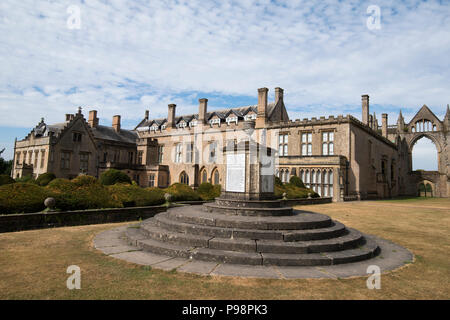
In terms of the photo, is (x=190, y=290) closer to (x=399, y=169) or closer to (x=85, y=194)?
(x=85, y=194)

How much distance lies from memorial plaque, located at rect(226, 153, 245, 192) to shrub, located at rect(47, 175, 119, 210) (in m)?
6.07

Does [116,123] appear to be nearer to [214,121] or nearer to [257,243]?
[214,121]

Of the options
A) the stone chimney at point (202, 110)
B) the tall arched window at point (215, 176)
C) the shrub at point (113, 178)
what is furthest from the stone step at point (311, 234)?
the stone chimney at point (202, 110)

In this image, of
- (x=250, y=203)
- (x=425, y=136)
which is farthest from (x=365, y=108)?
(x=250, y=203)

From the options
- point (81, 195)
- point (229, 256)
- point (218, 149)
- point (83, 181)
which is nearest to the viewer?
point (229, 256)

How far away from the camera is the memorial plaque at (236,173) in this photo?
10.1 m

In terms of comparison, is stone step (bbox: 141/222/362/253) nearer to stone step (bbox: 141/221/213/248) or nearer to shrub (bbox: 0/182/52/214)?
stone step (bbox: 141/221/213/248)

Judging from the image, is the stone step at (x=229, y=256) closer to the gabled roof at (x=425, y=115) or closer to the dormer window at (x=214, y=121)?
the dormer window at (x=214, y=121)

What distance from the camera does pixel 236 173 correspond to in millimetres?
10281

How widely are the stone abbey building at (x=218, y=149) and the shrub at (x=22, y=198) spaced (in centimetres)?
1560

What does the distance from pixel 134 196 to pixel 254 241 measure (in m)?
9.13

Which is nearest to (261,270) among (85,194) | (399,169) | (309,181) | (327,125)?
(85,194)

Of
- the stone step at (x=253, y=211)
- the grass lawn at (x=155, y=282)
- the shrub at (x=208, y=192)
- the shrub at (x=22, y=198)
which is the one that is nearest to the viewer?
the grass lawn at (x=155, y=282)

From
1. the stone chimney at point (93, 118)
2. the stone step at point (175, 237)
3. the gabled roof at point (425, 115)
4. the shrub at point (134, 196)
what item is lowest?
the stone step at point (175, 237)
